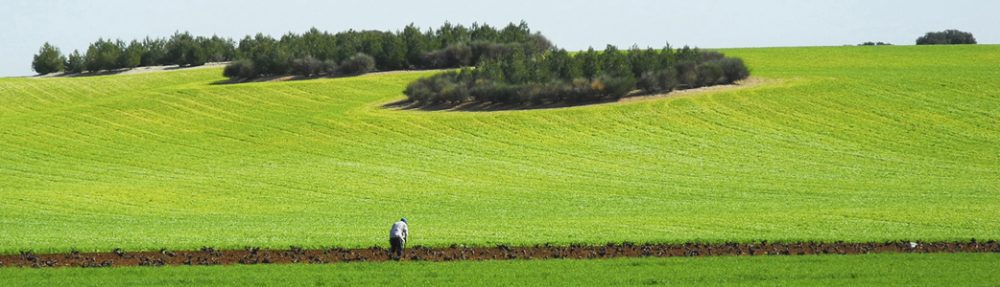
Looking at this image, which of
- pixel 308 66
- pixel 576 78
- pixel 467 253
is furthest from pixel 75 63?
pixel 467 253

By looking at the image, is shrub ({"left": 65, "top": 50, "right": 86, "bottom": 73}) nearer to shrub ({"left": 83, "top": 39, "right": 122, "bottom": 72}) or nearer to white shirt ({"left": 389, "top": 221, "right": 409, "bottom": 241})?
shrub ({"left": 83, "top": 39, "right": 122, "bottom": 72})

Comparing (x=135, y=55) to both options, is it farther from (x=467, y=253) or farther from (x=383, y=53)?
(x=467, y=253)

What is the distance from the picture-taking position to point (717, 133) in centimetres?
5750

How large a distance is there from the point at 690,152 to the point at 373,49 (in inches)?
1819

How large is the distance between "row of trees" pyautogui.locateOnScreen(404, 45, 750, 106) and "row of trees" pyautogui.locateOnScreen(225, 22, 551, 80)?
1677cm

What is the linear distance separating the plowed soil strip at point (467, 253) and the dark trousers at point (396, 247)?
0.19 meters

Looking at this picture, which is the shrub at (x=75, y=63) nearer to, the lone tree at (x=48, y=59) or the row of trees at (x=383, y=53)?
the lone tree at (x=48, y=59)

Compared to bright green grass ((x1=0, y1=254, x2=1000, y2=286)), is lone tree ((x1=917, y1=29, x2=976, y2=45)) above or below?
below

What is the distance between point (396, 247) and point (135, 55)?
10002 centimetres

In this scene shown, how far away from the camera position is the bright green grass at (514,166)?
33.8 meters

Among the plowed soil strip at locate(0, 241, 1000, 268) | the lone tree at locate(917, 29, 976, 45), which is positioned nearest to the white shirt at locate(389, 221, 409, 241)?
the plowed soil strip at locate(0, 241, 1000, 268)

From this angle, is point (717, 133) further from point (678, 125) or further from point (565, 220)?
point (565, 220)

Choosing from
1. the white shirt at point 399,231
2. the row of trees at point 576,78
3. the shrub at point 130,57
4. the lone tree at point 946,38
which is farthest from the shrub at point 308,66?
the lone tree at point 946,38

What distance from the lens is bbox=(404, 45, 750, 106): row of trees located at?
225 ft
